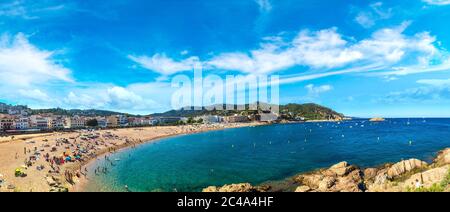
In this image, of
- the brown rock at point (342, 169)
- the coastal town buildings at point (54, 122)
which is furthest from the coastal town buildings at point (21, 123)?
the brown rock at point (342, 169)

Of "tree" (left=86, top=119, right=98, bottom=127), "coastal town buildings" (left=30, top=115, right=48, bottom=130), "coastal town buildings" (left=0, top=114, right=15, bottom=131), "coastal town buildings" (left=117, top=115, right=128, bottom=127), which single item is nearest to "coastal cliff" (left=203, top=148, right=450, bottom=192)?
"coastal town buildings" (left=0, top=114, right=15, bottom=131)

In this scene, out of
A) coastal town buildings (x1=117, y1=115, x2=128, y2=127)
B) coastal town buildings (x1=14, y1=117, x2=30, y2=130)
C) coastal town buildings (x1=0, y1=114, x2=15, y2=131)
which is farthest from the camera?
coastal town buildings (x1=117, y1=115, x2=128, y2=127)

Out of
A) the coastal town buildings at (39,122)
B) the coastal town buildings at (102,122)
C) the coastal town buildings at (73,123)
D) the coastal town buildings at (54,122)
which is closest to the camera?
the coastal town buildings at (39,122)

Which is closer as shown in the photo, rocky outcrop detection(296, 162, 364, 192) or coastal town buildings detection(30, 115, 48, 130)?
rocky outcrop detection(296, 162, 364, 192)

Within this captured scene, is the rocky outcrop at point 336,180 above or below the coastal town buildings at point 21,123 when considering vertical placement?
below

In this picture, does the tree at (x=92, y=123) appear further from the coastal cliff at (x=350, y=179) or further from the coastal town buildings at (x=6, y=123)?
the coastal cliff at (x=350, y=179)

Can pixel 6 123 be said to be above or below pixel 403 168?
above

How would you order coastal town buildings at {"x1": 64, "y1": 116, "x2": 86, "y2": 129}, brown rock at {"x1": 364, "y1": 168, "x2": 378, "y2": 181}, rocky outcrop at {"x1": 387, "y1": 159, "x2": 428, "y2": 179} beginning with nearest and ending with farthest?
1. rocky outcrop at {"x1": 387, "y1": 159, "x2": 428, "y2": 179}
2. brown rock at {"x1": 364, "y1": 168, "x2": 378, "y2": 181}
3. coastal town buildings at {"x1": 64, "y1": 116, "x2": 86, "y2": 129}

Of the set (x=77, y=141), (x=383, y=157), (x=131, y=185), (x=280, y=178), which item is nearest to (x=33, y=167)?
(x=131, y=185)

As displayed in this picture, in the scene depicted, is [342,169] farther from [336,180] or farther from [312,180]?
[336,180]

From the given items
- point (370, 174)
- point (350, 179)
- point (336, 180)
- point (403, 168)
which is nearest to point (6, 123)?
point (336, 180)

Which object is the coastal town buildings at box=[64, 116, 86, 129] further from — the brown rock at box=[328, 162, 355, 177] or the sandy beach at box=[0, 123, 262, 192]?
the brown rock at box=[328, 162, 355, 177]

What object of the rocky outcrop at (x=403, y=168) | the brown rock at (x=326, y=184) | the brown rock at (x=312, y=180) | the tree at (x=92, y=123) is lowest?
the brown rock at (x=312, y=180)
